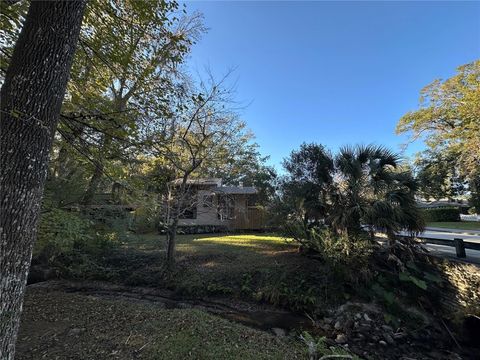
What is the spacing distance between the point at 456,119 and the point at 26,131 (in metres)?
24.0

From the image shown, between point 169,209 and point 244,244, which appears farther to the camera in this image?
point 244,244

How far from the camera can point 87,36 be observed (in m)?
4.45

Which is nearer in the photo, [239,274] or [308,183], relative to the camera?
[239,274]

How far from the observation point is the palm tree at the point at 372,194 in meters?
6.57

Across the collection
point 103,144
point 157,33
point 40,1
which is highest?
point 157,33

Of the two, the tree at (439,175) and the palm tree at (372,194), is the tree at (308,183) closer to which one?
the palm tree at (372,194)

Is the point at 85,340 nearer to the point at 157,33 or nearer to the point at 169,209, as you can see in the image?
the point at 169,209

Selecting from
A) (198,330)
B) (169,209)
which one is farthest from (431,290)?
(169,209)

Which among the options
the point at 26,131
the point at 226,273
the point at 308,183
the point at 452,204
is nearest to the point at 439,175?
the point at 452,204

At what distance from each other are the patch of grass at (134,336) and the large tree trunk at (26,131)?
6.08 ft

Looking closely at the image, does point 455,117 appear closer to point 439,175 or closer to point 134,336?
point 439,175

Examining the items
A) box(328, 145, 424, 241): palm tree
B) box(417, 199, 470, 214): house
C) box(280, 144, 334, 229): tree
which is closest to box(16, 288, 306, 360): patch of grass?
box(328, 145, 424, 241): palm tree

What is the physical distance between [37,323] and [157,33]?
6.00m

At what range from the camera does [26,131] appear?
2.13 m
